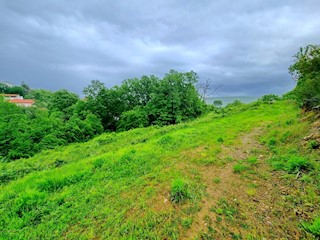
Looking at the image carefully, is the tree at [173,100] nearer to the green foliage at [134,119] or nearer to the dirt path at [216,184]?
the green foliage at [134,119]

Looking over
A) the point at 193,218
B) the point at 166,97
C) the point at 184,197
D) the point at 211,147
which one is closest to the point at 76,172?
the point at 184,197

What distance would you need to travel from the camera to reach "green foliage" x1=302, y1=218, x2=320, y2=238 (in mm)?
3140

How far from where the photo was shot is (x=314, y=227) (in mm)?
3207

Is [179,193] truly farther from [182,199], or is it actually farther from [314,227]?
[314,227]

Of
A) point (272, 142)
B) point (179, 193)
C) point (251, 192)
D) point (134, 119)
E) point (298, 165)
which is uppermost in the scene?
point (272, 142)

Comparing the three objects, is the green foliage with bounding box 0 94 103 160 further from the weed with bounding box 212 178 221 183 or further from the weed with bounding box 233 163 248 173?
the weed with bounding box 233 163 248 173

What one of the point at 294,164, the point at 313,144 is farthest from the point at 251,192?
the point at 313,144

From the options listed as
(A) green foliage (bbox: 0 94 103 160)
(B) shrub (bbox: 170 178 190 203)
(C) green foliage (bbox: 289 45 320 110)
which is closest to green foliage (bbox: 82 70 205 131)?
(A) green foliage (bbox: 0 94 103 160)

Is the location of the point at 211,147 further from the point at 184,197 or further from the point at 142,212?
the point at 142,212

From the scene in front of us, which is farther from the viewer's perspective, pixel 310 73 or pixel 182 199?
pixel 310 73

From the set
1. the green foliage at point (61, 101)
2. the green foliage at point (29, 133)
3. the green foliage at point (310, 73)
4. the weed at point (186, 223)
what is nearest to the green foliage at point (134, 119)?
the green foliage at point (29, 133)

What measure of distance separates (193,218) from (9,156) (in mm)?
18128

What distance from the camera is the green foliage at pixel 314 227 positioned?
3140 millimetres

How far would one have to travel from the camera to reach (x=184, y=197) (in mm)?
4699
